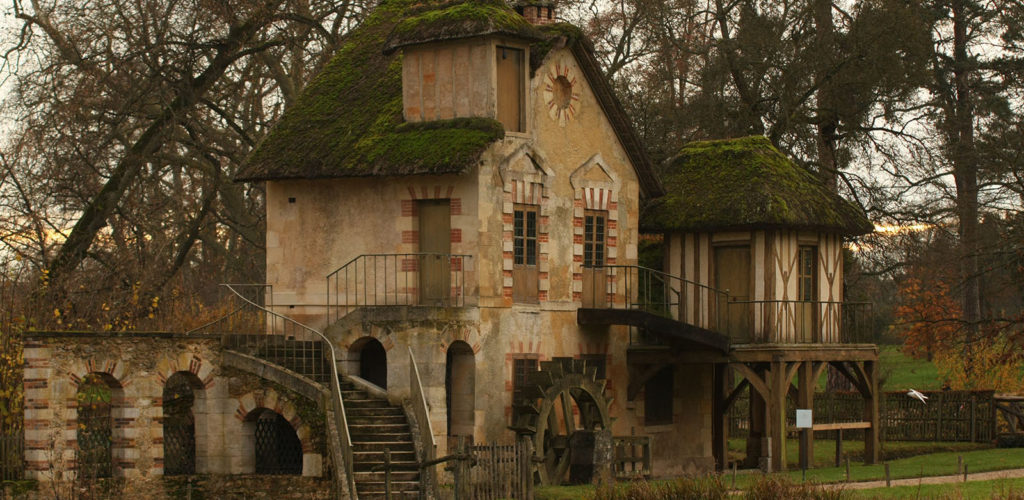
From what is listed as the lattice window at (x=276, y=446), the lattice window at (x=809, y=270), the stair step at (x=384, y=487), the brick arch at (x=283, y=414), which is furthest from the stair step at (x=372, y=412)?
the lattice window at (x=809, y=270)

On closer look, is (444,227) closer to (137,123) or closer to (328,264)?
(328,264)

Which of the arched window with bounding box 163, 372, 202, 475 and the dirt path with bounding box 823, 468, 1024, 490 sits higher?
the arched window with bounding box 163, 372, 202, 475

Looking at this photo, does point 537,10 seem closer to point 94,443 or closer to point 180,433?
point 180,433

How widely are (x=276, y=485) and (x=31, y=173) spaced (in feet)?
33.2

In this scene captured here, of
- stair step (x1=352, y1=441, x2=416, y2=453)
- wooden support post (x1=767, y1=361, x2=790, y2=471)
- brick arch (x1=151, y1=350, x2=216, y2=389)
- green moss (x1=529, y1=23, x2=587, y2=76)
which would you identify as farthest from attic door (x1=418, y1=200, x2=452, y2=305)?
wooden support post (x1=767, y1=361, x2=790, y2=471)

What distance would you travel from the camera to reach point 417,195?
31078mm

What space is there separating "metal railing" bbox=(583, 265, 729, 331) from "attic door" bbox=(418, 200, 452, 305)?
11.5 feet

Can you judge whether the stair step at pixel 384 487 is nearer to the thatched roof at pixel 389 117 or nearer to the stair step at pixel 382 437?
the stair step at pixel 382 437

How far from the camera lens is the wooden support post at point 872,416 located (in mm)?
35688

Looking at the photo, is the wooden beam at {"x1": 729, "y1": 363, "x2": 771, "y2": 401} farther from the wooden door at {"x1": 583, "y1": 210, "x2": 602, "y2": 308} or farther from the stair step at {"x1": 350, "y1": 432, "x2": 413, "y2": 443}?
the stair step at {"x1": 350, "y1": 432, "x2": 413, "y2": 443}

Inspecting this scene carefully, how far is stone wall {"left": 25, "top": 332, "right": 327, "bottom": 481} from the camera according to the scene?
87.9 feet

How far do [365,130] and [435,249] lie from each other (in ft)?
9.32

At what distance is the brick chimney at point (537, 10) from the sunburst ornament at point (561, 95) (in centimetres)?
110

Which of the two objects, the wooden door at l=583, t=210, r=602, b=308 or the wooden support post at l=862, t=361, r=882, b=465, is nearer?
the wooden door at l=583, t=210, r=602, b=308
